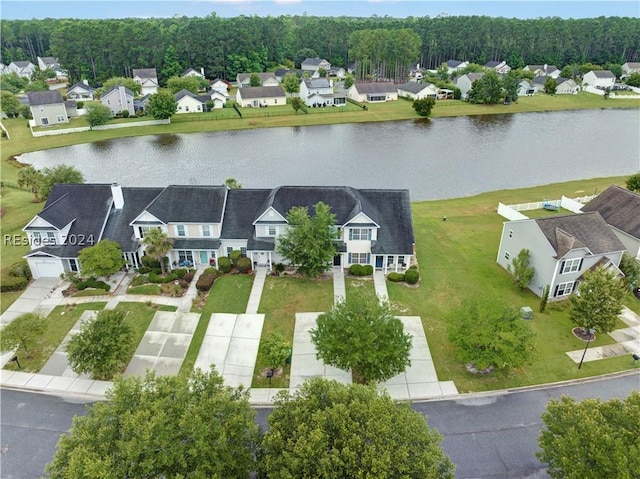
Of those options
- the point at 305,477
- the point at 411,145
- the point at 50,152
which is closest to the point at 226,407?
the point at 305,477

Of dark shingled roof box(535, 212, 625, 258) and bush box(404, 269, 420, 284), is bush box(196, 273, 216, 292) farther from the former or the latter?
dark shingled roof box(535, 212, 625, 258)

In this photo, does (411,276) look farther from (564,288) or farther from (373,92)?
(373,92)

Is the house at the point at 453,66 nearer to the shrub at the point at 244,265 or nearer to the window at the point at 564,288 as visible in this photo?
the window at the point at 564,288

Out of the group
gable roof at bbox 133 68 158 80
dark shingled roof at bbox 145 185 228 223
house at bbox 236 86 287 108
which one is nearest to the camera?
dark shingled roof at bbox 145 185 228 223

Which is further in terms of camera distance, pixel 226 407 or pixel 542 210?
pixel 542 210

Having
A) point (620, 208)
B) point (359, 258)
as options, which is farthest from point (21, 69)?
point (620, 208)

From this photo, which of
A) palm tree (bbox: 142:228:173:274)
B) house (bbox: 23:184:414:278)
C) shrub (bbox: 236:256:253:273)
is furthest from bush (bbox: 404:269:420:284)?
palm tree (bbox: 142:228:173:274)

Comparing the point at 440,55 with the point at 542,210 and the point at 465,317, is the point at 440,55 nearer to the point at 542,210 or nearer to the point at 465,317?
the point at 542,210
